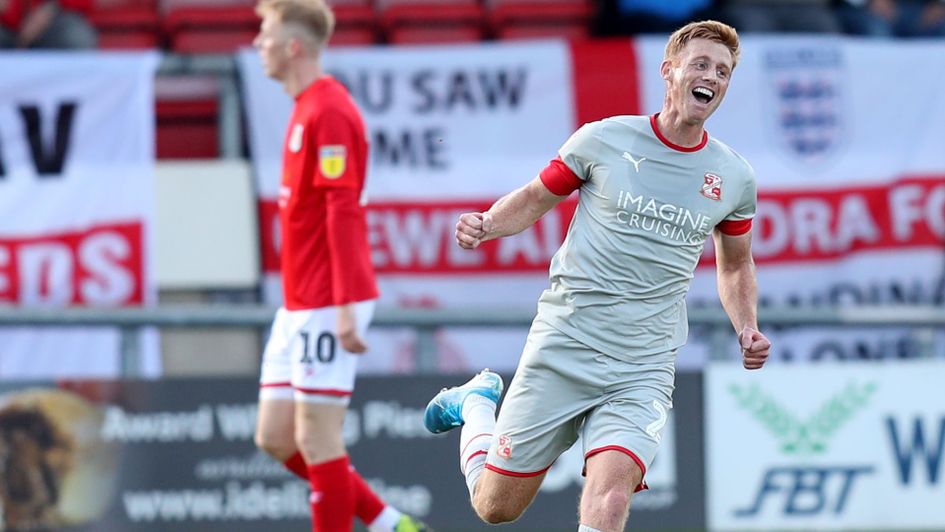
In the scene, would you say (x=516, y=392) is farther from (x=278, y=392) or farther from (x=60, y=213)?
(x=60, y=213)

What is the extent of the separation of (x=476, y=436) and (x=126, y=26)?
5142 mm

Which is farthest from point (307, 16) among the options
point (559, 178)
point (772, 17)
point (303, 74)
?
point (772, 17)

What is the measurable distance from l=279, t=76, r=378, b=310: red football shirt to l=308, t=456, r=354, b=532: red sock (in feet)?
2.20

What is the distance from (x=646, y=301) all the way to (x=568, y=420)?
49 centimetres

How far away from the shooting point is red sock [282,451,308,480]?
23.9ft

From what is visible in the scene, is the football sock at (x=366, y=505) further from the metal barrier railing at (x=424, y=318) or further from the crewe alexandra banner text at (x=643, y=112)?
the crewe alexandra banner text at (x=643, y=112)

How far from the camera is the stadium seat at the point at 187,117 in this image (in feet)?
32.9

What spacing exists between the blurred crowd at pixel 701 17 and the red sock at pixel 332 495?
3927 millimetres

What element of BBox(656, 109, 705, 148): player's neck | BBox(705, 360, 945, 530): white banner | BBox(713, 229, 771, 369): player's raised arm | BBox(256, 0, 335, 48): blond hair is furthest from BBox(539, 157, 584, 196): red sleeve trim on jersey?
BBox(705, 360, 945, 530): white banner

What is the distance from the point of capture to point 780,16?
10672 mm

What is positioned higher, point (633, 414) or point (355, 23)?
point (355, 23)

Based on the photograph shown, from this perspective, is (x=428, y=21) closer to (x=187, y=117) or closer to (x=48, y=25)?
(x=187, y=117)

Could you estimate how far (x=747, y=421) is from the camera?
8992 millimetres

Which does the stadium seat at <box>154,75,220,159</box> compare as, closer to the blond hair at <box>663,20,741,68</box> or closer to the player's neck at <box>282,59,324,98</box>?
the player's neck at <box>282,59,324,98</box>
